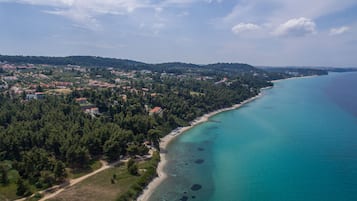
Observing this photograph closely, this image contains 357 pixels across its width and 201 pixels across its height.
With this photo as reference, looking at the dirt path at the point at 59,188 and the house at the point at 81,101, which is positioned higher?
the house at the point at 81,101

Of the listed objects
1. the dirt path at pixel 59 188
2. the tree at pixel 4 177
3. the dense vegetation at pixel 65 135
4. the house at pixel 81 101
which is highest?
the house at pixel 81 101

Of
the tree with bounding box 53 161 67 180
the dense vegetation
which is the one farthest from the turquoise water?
the tree with bounding box 53 161 67 180

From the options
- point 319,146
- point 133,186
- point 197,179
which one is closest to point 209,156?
point 197,179

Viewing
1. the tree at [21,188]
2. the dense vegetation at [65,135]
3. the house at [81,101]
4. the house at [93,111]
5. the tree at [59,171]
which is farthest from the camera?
the house at [81,101]

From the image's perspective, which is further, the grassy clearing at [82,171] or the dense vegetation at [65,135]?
the grassy clearing at [82,171]

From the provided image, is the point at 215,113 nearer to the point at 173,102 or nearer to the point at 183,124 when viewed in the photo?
the point at 173,102

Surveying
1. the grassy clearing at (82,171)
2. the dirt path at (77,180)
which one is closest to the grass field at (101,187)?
the dirt path at (77,180)

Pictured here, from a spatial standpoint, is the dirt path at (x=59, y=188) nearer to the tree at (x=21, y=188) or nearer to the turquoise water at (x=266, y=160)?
the tree at (x=21, y=188)

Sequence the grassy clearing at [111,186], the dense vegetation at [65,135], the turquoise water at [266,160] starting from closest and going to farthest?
the grassy clearing at [111,186] < the turquoise water at [266,160] < the dense vegetation at [65,135]

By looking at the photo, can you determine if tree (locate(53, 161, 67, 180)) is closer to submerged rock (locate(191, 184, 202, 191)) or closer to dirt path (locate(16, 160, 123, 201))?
dirt path (locate(16, 160, 123, 201))
